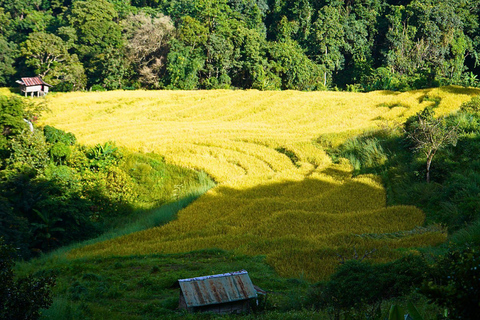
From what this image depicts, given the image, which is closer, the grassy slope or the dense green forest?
the grassy slope

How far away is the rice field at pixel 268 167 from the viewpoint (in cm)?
1295

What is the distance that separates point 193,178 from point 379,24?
156 ft

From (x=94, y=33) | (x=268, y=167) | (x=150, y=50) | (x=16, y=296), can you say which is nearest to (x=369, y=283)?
(x=16, y=296)

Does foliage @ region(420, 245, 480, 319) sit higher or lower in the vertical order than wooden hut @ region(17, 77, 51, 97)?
higher

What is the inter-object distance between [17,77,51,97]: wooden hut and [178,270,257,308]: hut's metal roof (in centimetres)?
3879

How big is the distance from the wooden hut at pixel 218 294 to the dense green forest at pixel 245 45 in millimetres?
39785

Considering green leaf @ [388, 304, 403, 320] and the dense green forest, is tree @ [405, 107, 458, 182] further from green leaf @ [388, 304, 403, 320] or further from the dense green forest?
the dense green forest

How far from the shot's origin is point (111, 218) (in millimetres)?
18812

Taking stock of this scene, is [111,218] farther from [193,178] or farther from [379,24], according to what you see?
[379,24]

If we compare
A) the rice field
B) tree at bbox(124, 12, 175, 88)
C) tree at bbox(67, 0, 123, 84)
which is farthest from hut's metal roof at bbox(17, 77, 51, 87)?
tree at bbox(124, 12, 175, 88)

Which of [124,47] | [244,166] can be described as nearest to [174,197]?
[244,166]

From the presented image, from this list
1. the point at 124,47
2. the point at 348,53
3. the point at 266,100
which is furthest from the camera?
the point at 348,53

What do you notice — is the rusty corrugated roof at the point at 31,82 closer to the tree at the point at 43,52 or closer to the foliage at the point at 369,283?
the tree at the point at 43,52

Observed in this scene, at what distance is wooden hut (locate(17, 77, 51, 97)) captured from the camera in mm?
43750
